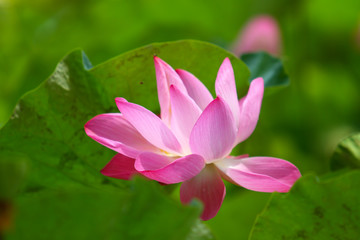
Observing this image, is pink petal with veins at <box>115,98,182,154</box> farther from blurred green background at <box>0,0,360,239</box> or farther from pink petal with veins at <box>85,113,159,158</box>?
blurred green background at <box>0,0,360,239</box>

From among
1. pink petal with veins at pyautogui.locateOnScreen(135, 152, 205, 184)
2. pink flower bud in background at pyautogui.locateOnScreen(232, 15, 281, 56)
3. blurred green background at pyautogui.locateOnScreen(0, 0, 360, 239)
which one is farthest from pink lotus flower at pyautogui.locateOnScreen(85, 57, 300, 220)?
blurred green background at pyautogui.locateOnScreen(0, 0, 360, 239)

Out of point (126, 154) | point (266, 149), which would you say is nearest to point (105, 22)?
point (266, 149)

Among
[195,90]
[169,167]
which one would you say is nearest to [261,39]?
[195,90]

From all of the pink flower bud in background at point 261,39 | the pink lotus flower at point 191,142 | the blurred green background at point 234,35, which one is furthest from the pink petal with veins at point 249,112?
the blurred green background at point 234,35

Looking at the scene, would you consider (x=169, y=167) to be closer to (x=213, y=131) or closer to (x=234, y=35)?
(x=213, y=131)

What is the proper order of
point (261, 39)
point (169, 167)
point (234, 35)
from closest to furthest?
point (169, 167) < point (261, 39) < point (234, 35)

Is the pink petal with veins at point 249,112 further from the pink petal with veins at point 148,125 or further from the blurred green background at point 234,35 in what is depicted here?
the blurred green background at point 234,35
